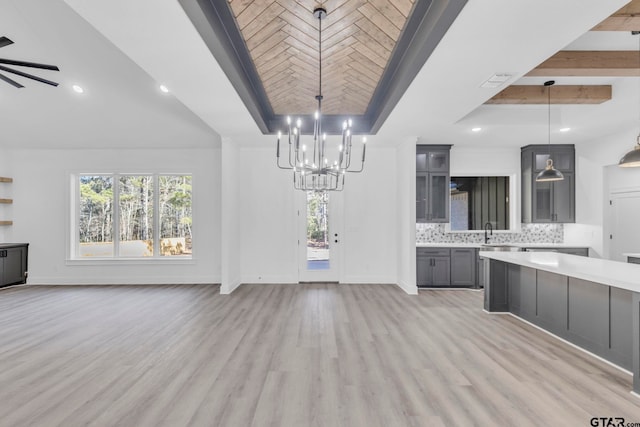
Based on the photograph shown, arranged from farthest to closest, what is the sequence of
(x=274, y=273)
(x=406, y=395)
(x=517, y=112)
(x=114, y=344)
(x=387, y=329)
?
(x=274, y=273)
(x=517, y=112)
(x=387, y=329)
(x=114, y=344)
(x=406, y=395)

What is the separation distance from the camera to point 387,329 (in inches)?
145

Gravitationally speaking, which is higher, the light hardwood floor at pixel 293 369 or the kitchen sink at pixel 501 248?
the kitchen sink at pixel 501 248

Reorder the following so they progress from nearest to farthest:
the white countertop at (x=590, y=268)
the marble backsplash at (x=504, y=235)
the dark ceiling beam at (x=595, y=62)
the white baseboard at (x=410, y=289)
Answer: the white countertop at (x=590, y=268), the dark ceiling beam at (x=595, y=62), the white baseboard at (x=410, y=289), the marble backsplash at (x=504, y=235)

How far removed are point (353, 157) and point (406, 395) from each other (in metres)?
4.68

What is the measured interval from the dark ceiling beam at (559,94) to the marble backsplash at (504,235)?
114 inches

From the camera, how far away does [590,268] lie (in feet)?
9.62

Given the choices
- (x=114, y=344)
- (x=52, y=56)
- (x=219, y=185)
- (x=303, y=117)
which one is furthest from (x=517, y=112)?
(x=52, y=56)

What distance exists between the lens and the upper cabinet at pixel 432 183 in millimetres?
6047

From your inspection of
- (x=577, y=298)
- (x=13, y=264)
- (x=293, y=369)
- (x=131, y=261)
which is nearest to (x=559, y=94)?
(x=577, y=298)

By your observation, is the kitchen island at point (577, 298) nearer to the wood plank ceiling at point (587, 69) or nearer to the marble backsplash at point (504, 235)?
the marble backsplash at point (504, 235)

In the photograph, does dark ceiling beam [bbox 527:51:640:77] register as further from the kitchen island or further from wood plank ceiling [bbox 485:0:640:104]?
the kitchen island

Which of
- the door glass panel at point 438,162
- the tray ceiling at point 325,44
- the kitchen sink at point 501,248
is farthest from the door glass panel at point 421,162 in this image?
the tray ceiling at point 325,44

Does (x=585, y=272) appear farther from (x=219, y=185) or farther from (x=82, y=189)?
(x=82, y=189)

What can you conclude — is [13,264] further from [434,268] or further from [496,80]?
[496,80]
